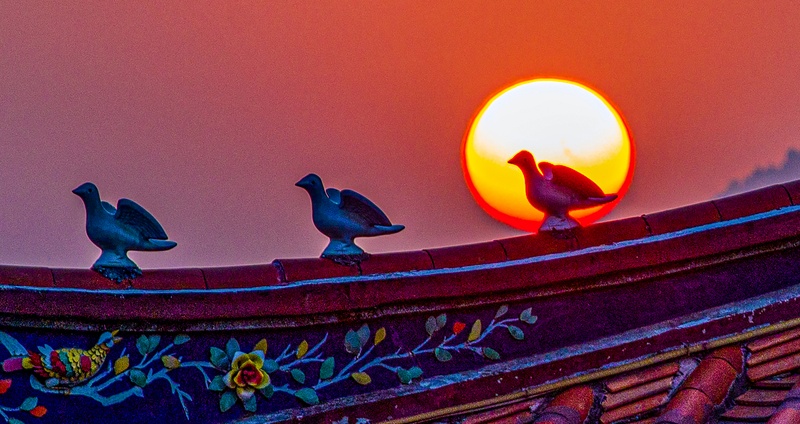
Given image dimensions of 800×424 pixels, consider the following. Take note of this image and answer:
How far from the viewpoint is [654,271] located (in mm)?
4094

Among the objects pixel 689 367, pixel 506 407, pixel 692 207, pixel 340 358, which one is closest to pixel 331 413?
pixel 340 358

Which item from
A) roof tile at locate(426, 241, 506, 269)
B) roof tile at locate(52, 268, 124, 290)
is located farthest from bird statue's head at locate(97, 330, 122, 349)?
roof tile at locate(426, 241, 506, 269)

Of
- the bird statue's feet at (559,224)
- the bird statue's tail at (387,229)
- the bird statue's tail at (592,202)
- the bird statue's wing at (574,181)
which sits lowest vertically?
the bird statue's tail at (387,229)

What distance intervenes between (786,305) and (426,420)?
133 centimetres

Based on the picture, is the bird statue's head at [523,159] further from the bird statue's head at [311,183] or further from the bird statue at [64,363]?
the bird statue at [64,363]

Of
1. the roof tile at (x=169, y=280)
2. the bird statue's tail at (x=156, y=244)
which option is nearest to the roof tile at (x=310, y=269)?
the roof tile at (x=169, y=280)

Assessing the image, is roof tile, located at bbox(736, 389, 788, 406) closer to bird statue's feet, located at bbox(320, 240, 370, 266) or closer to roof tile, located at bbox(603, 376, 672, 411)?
roof tile, located at bbox(603, 376, 672, 411)

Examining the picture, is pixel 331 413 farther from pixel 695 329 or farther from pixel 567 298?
pixel 695 329

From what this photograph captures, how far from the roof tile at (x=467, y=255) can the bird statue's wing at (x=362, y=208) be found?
274 mm

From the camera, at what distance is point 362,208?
3.86 metres

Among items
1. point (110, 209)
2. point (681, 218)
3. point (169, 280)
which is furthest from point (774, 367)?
point (110, 209)

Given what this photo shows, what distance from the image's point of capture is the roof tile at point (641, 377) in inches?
153

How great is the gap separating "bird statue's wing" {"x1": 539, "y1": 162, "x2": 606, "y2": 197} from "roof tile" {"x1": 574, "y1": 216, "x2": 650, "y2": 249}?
18 cm

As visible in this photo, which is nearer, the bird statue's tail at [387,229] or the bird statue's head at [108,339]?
the bird statue's head at [108,339]
